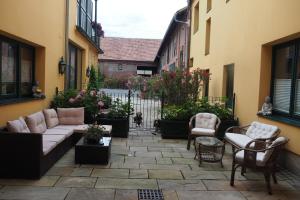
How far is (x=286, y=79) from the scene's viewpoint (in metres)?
6.23

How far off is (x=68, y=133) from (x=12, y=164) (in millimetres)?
1879

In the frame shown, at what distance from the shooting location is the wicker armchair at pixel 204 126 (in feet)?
23.6

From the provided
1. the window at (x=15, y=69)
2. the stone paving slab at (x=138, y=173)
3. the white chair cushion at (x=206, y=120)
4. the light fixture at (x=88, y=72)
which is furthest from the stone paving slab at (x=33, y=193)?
the light fixture at (x=88, y=72)

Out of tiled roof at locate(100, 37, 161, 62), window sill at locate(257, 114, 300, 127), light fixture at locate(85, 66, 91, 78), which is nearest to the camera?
window sill at locate(257, 114, 300, 127)

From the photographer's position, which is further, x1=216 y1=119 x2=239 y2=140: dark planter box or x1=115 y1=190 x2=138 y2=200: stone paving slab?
x1=216 y1=119 x2=239 y2=140: dark planter box

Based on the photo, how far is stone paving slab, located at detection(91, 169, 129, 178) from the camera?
16.8 ft

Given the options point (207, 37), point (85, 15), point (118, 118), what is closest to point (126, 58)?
point (85, 15)

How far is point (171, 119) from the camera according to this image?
864cm

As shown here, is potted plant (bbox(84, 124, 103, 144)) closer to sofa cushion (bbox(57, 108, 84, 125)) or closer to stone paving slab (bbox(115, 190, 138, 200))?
stone paving slab (bbox(115, 190, 138, 200))

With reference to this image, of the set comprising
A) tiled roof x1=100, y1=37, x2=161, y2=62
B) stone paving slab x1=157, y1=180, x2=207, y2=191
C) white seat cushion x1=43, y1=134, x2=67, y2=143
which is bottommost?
stone paving slab x1=157, y1=180, x2=207, y2=191

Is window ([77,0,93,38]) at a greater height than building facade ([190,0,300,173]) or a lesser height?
greater

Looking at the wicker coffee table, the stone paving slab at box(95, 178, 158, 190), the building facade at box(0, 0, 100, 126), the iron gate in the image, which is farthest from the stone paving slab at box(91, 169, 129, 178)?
the iron gate

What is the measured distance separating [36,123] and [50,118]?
1.06m

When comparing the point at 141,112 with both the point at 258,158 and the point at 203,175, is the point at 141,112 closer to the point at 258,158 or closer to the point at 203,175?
the point at 203,175
